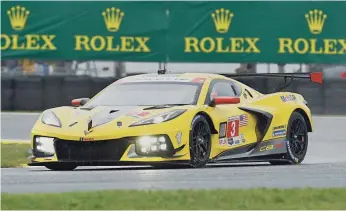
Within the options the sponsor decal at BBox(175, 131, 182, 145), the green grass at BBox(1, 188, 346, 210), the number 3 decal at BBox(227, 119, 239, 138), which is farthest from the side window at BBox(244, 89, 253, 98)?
the green grass at BBox(1, 188, 346, 210)

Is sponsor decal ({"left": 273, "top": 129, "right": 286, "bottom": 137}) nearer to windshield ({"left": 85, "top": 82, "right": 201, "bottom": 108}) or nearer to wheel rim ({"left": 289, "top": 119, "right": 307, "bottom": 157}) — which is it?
wheel rim ({"left": 289, "top": 119, "right": 307, "bottom": 157})

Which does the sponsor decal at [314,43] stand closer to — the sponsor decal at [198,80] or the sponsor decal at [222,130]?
the sponsor decal at [198,80]

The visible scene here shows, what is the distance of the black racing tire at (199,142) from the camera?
11172mm

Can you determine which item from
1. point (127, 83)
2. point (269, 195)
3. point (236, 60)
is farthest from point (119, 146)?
point (236, 60)

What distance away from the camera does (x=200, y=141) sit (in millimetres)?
11352

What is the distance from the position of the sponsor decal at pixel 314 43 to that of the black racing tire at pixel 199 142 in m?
14.9

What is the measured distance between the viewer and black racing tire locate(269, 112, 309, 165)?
12938mm

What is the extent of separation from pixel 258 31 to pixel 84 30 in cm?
422

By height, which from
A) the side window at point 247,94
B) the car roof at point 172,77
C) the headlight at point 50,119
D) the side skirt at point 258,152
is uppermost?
the car roof at point 172,77

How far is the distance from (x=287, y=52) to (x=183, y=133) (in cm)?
1543

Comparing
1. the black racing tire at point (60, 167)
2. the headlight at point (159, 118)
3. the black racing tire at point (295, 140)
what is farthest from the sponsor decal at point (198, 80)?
the black racing tire at point (60, 167)

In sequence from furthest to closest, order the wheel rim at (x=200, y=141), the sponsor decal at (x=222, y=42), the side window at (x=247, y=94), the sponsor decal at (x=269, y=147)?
the sponsor decal at (x=222, y=42), the side window at (x=247, y=94), the sponsor decal at (x=269, y=147), the wheel rim at (x=200, y=141)

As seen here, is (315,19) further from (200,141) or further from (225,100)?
(200,141)

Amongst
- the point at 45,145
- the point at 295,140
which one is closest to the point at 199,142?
the point at 45,145
